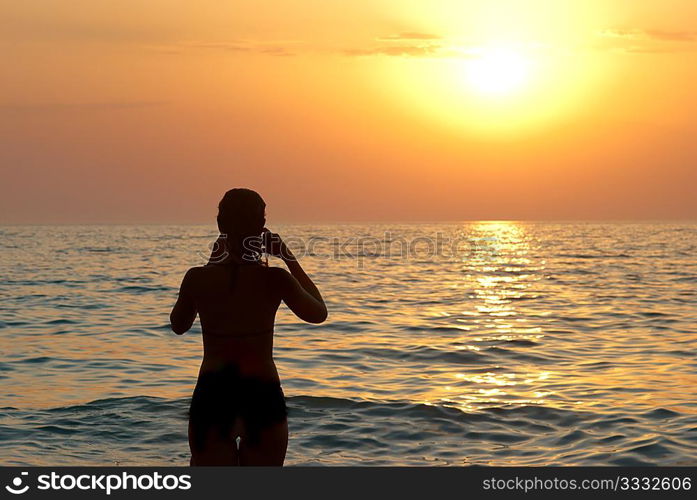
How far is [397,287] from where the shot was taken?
109 ft

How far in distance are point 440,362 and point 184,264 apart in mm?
34310

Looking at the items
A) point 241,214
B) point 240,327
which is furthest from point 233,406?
point 241,214

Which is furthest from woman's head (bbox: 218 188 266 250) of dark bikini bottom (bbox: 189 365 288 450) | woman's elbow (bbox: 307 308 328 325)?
dark bikini bottom (bbox: 189 365 288 450)

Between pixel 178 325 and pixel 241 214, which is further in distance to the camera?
pixel 178 325

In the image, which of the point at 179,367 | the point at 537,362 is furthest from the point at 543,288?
the point at 179,367

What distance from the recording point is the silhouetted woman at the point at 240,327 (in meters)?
5.27

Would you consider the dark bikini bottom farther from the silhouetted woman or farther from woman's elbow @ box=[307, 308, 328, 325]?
woman's elbow @ box=[307, 308, 328, 325]

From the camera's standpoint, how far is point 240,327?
5.30 meters

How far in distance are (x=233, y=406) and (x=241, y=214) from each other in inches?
45.0
